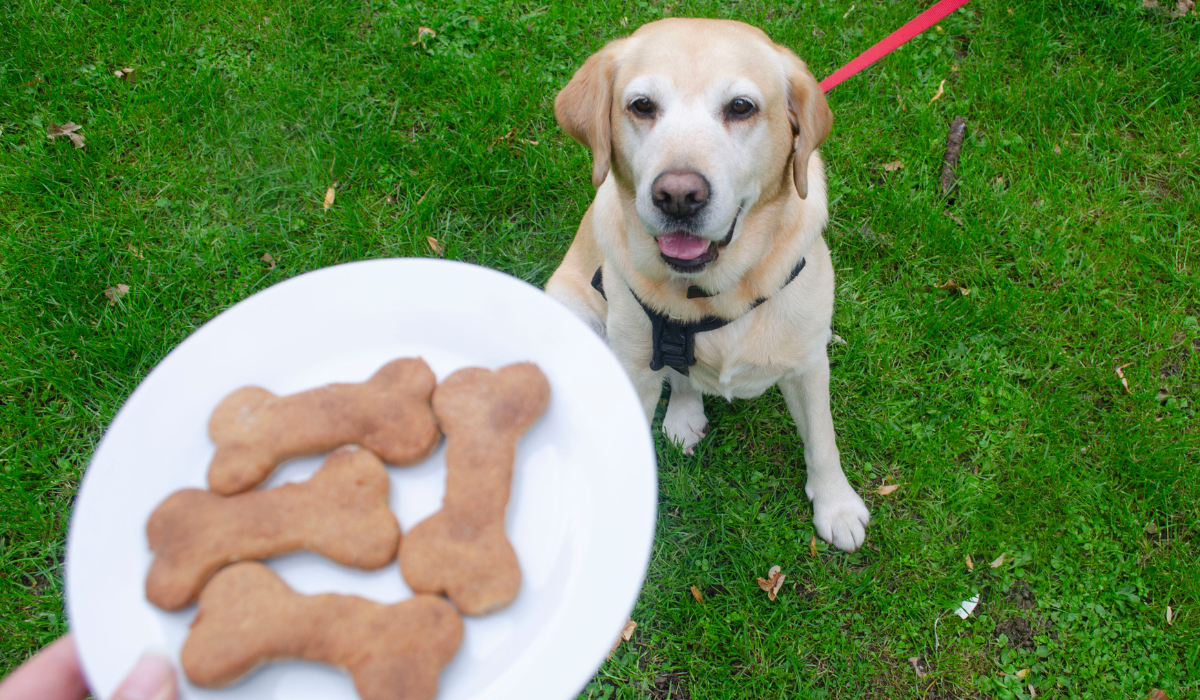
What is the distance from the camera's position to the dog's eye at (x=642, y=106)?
7.40ft

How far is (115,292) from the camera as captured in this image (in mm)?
3533

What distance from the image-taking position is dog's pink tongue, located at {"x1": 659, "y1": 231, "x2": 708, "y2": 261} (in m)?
2.24

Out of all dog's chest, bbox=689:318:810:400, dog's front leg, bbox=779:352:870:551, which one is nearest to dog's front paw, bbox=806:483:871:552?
dog's front leg, bbox=779:352:870:551

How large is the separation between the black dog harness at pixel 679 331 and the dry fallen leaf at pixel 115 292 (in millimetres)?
2802

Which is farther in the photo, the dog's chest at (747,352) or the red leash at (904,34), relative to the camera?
the red leash at (904,34)

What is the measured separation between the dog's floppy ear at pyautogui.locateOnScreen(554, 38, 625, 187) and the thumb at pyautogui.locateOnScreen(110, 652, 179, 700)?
1.81 meters

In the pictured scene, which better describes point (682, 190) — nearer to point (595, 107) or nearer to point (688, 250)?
point (688, 250)

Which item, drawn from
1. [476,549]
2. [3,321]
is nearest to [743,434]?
[476,549]

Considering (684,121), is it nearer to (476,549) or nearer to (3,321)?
(476,549)

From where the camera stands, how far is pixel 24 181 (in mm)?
3719

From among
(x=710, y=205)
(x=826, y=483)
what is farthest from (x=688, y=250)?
(x=826, y=483)

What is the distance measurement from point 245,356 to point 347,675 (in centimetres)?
86

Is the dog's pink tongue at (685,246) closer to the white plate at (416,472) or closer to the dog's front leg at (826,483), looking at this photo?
the white plate at (416,472)

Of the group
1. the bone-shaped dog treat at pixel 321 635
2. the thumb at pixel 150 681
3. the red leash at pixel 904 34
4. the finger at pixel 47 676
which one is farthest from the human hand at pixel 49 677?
the red leash at pixel 904 34
